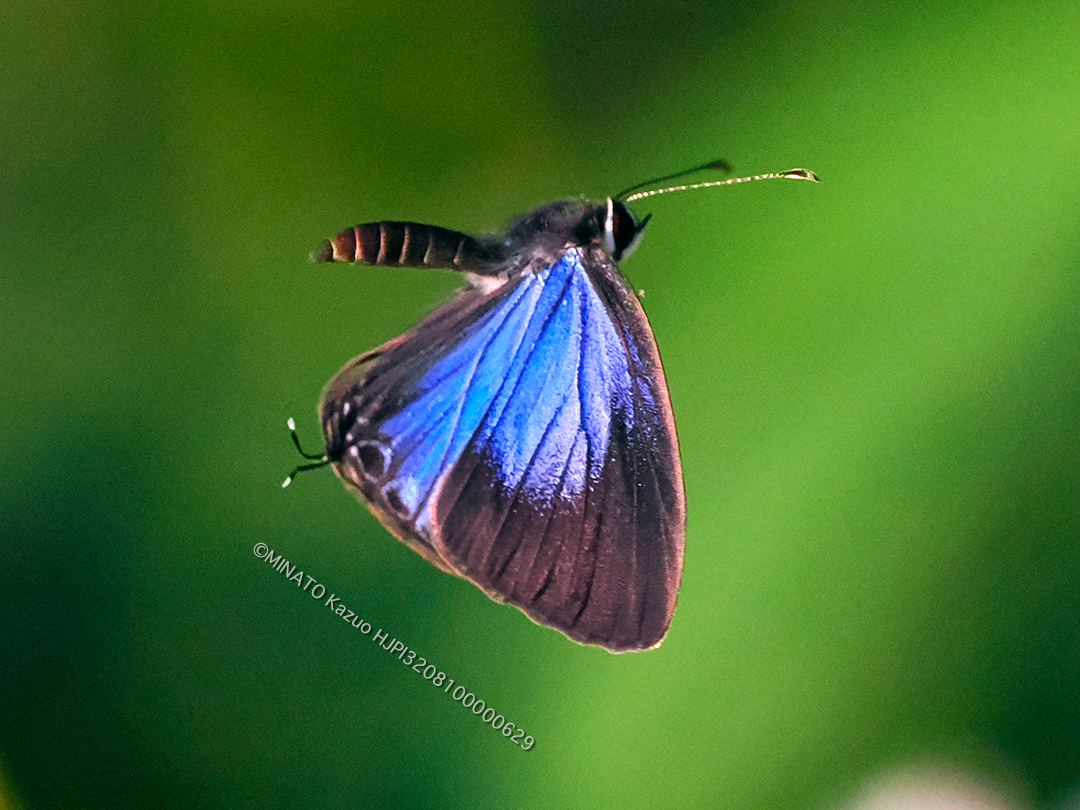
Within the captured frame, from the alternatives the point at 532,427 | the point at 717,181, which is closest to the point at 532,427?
the point at 532,427

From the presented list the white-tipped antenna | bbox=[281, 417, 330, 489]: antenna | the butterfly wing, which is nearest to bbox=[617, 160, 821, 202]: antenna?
the white-tipped antenna

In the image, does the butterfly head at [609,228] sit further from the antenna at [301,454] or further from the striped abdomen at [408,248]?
the antenna at [301,454]

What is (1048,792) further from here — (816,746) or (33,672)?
(33,672)

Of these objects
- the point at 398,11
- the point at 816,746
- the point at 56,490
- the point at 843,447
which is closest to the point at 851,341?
the point at 843,447

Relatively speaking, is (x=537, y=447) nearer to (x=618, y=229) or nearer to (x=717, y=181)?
(x=618, y=229)

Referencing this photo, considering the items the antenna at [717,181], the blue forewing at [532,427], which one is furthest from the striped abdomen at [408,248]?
the antenna at [717,181]

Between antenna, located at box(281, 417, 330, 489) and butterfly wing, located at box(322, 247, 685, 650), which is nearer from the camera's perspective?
butterfly wing, located at box(322, 247, 685, 650)

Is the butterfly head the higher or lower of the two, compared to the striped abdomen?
higher

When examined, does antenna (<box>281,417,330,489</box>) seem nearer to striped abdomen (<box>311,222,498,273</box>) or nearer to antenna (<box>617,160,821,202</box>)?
striped abdomen (<box>311,222,498,273</box>)
